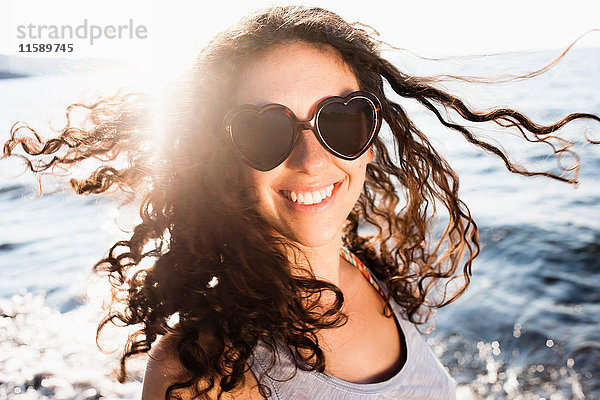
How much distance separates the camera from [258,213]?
215cm

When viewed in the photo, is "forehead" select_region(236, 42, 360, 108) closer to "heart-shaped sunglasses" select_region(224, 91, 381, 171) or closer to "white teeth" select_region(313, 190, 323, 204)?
"heart-shaped sunglasses" select_region(224, 91, 381, 171)

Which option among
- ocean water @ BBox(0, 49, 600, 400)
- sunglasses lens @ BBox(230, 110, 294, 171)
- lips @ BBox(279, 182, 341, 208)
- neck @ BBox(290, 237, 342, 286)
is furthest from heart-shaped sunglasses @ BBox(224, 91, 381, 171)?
ocean water @ BBox(0, 49, 600, 400)

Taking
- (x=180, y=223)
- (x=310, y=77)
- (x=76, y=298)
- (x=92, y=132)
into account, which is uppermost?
(x=310, y=77)

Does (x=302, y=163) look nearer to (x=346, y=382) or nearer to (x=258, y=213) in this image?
(x=258, y=213)

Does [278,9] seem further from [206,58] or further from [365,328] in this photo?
[365,328]

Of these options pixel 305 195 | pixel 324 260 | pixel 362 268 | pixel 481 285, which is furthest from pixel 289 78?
pixel 481 285

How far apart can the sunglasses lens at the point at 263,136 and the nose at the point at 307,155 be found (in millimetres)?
54

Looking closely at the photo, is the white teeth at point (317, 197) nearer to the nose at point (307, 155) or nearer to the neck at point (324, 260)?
the nose at point (307, 155)

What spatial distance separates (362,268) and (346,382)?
722 millimetres

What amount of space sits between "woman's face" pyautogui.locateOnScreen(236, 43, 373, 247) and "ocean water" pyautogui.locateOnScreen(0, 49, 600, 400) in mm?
643

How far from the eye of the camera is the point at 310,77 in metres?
2.03

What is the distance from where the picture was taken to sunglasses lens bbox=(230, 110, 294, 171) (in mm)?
1957

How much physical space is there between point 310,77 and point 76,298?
5.43 meters

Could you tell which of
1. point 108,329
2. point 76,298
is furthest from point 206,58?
point 76,298
